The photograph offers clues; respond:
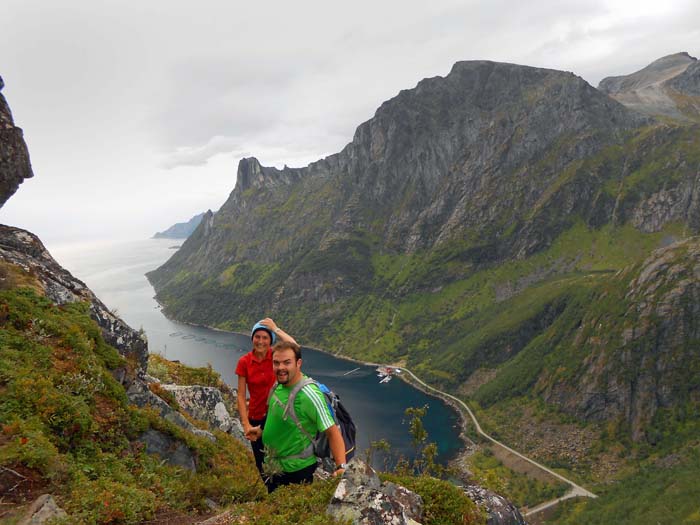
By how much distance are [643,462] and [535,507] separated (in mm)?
35189

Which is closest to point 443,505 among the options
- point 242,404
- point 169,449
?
point 242,404

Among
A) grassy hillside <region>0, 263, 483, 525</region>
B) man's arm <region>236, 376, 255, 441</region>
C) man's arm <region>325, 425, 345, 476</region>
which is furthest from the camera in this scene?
man's arm <region>236, 376, 255, 441</region>

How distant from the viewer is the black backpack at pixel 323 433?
8461 millimetres

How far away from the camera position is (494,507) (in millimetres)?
10883

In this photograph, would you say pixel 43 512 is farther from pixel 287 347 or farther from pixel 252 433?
pixel 287 347

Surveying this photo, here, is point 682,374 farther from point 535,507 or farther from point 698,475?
point 535,507

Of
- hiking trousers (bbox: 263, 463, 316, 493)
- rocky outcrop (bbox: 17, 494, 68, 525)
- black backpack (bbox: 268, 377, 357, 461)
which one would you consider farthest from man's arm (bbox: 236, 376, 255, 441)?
rocky outcrop (bbox: 17, 494, 68, 525)

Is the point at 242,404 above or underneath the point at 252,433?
above

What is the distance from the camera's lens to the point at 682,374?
127250 mm

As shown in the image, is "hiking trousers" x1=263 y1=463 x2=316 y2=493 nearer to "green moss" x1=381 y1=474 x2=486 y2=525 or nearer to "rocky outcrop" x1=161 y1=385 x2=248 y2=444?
"green moss" x1=381 y1=474 x2=486 y2=525

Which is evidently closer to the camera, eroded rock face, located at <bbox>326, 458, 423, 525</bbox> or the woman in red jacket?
eroded rock face, located at <bbox>326, 458, 423, 525</bbox>

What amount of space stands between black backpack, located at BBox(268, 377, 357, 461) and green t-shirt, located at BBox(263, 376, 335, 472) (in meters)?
0.07

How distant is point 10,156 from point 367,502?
2604 cm

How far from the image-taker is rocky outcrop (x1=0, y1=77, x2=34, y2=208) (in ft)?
74.9
